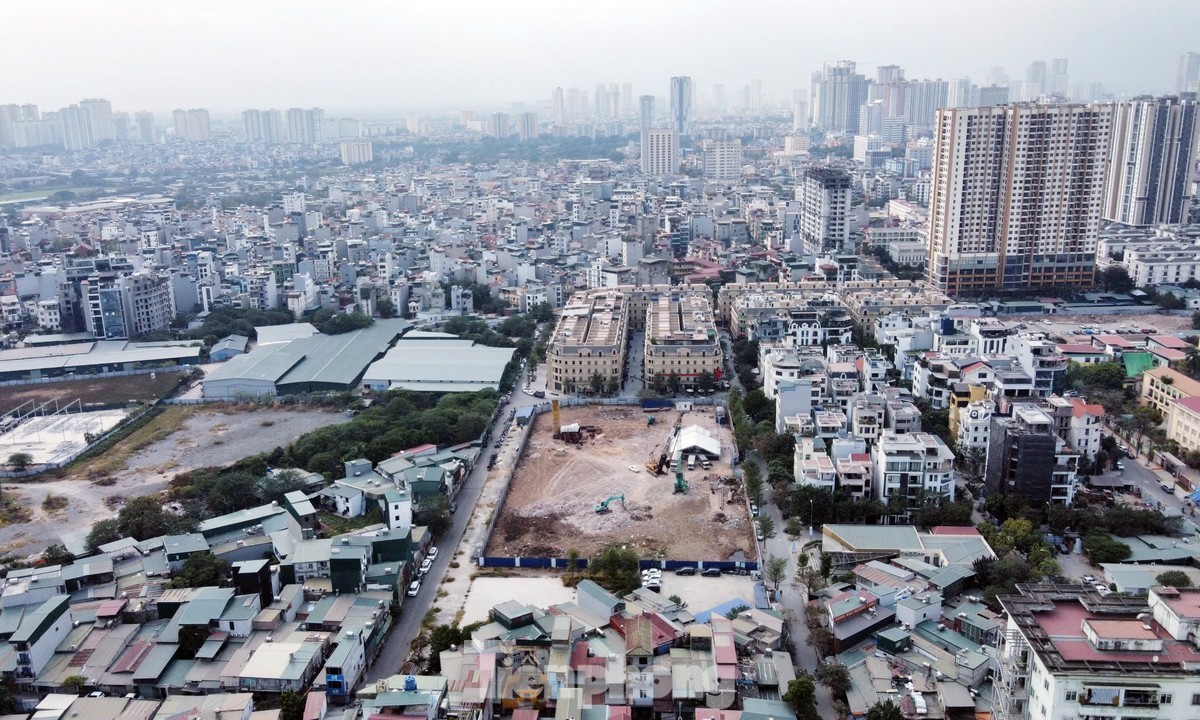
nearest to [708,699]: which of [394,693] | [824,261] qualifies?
[394,693]

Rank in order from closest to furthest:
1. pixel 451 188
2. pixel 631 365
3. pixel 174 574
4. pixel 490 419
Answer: pixel 174 574 → pixel 490 419 → pixel 631 365 → pixel 451 188

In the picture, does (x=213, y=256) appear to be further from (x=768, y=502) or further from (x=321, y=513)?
(x=768, y=502)

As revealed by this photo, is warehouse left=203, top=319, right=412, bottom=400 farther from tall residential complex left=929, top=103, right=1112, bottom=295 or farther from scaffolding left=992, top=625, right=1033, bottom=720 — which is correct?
tall residential complex left=929, top=103, right=1112, bottom=295

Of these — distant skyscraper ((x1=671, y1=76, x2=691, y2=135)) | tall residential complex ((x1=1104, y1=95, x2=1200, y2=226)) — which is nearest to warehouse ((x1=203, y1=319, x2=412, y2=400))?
tall residential complex ((x1=1104, y1=95, x2=1200, y2=226))

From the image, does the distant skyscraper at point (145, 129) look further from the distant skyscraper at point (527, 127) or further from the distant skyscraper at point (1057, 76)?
the distant skyscraper at point (1057, 76)

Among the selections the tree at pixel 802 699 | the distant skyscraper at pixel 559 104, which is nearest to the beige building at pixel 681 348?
the tree at pixel 802 699

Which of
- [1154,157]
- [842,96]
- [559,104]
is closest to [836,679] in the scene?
[1154,157]
